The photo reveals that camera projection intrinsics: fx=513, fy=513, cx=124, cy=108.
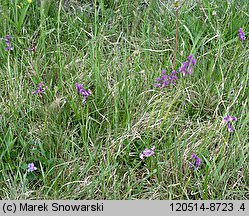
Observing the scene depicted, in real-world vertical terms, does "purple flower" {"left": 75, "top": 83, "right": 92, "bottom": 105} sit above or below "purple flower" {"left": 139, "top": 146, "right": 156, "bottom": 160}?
above

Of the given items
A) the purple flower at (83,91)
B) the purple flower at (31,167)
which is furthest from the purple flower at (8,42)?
the purple flower at (31,167)

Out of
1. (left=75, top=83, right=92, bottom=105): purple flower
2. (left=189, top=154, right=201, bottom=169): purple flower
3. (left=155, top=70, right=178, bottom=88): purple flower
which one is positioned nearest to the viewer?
(left=189, top=154, right=201, bottom=169): purple flower

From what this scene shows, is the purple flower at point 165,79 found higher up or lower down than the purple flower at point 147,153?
higher up

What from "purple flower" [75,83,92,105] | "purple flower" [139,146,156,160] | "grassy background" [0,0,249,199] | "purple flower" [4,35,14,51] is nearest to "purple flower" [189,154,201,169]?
"grassy background" [0,0,249,199]

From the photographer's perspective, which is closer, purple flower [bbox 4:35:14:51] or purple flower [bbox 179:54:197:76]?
purple flower [bbox 179:54:197:76]

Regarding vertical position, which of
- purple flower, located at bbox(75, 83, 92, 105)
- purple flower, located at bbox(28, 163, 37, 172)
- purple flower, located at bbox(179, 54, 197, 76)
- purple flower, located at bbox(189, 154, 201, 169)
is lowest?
purple flower, located at bbox(28, 163, 37, 172)

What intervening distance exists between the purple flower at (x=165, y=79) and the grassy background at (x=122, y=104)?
43 mm

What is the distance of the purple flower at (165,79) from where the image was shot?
2.69 meters

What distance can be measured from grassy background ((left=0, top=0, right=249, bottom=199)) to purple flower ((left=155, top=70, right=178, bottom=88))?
0.04m

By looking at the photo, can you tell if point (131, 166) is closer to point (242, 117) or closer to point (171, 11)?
point (242, 117)

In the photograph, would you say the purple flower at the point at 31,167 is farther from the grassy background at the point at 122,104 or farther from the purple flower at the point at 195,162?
the purple flower at the point at 195,162

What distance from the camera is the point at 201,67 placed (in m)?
2.95

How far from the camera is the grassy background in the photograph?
2418mm

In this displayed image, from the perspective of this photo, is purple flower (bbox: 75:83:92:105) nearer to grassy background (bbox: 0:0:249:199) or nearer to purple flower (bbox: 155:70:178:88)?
grassy background (bbox: 0:0:249:199)
